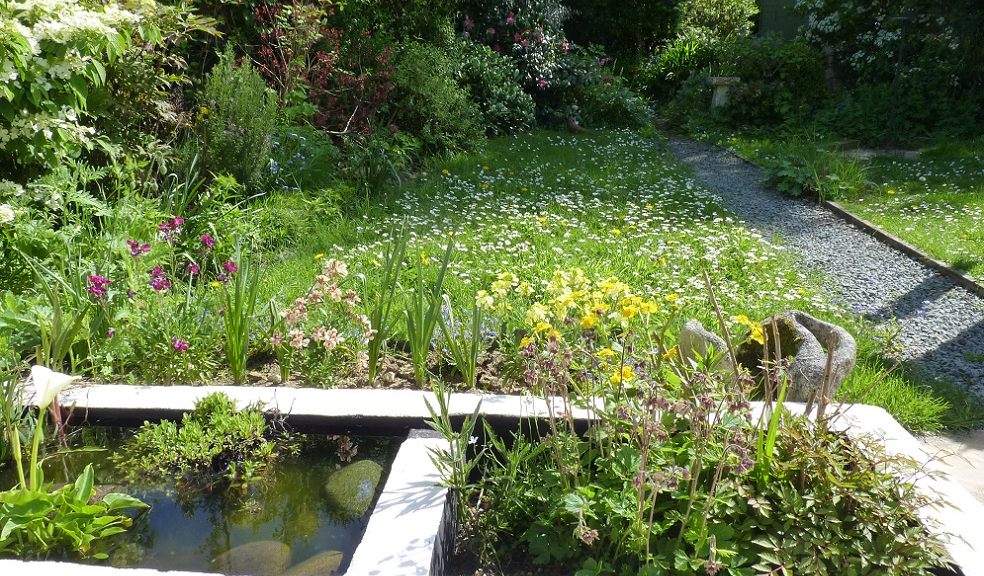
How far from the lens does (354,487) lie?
2480 millimetres

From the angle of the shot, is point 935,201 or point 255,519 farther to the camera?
point 935,201

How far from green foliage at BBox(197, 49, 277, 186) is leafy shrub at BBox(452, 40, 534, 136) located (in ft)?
14.5

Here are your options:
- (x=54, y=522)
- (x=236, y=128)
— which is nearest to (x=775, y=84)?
(x=236, y=128)

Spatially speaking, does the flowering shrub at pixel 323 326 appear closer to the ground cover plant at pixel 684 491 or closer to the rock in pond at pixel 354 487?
the rock in pond at pixel 354 487

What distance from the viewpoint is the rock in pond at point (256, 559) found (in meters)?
2.13

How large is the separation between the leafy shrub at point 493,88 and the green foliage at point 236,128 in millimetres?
4428

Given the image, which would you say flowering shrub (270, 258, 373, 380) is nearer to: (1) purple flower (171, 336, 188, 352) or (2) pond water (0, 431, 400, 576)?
(1) purple flower (171, 336, 188, 352)

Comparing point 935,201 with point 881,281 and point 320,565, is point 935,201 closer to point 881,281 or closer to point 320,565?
point 881,281

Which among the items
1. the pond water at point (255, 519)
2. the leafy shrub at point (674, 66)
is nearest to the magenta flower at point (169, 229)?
the pond water at point (255, 519)

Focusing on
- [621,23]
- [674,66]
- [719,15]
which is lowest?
[674,66]

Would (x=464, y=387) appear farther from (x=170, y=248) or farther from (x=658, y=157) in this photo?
(x=658, y=157)

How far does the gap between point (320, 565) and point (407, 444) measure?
1.46 feet

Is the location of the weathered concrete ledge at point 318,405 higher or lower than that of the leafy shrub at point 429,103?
lower

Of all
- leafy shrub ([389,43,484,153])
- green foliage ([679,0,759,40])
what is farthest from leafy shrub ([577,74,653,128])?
green foliage ([679,0,759,40])
